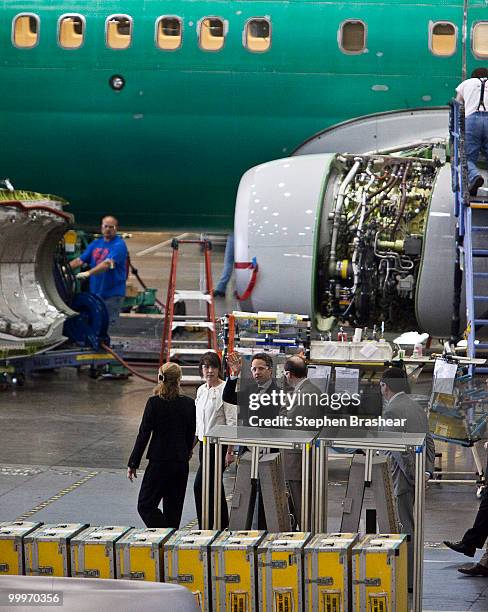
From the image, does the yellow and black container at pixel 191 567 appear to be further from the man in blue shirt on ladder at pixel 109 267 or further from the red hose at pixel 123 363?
the man in blue shirt on ladder at pixel 109 267

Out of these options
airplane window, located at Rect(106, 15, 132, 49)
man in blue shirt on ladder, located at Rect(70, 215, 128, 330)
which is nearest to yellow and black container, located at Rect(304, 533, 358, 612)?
man in blue shirt on ladder, located at Rect(70, 215, 128, 330)

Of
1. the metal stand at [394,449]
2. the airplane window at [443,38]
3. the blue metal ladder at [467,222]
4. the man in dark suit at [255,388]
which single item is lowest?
the metal stand at [394,449]

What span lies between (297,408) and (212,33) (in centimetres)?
1068

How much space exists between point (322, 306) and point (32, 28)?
5.69 meters

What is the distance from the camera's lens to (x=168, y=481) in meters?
10.5

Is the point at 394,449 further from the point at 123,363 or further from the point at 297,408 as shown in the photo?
the point at 123,363

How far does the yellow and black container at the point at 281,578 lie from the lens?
823 centimetres

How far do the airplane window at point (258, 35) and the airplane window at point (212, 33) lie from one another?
34 cm

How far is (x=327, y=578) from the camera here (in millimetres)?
8211

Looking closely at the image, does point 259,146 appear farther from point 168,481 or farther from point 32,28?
point 168,481

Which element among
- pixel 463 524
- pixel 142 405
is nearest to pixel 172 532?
pixel 463 524

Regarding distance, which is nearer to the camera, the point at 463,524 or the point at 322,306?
the point at 463,524

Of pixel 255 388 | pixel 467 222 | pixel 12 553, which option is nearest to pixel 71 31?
pixel 467 222

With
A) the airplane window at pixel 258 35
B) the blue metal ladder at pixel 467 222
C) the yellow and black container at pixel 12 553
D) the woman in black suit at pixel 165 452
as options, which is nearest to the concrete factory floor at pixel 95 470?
the woman in black suit at pixel 165 452
